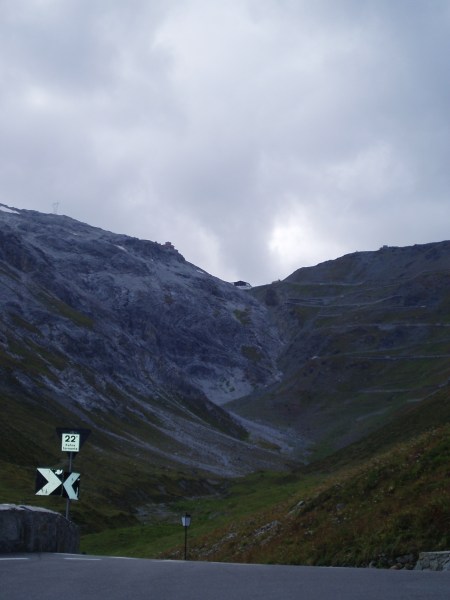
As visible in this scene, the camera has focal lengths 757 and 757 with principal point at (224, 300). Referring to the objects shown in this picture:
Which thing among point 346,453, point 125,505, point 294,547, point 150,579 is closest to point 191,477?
point 125,505

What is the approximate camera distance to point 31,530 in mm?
22719

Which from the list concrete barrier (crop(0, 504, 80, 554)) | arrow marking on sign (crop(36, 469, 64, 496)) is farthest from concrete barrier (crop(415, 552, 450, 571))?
Result: arrow marking on sign (crop(36, 469, 64, 496))

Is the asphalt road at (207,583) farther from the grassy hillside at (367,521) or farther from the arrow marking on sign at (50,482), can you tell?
the arrow marking on sign at (50,482)

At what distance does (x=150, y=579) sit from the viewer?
15633 mm

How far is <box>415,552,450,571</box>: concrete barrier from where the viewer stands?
1812 centimetres

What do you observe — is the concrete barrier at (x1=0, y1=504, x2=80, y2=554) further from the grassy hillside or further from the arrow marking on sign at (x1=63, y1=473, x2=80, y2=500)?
the grassy hillside

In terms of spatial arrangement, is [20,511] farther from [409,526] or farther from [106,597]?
[409,526]

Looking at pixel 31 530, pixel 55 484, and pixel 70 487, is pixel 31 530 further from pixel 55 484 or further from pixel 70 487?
pixel 70 487

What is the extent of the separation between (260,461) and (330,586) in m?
173

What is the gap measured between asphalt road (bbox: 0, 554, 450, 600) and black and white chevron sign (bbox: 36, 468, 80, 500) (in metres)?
6.85

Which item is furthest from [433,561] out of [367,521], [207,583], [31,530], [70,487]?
[70,487]

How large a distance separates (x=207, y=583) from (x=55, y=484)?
1188 cm

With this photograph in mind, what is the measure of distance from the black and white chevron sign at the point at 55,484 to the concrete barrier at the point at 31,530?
774mm

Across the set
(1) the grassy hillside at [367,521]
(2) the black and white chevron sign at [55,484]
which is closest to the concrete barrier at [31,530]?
(2) the black and white chevron sign at [55,484]
